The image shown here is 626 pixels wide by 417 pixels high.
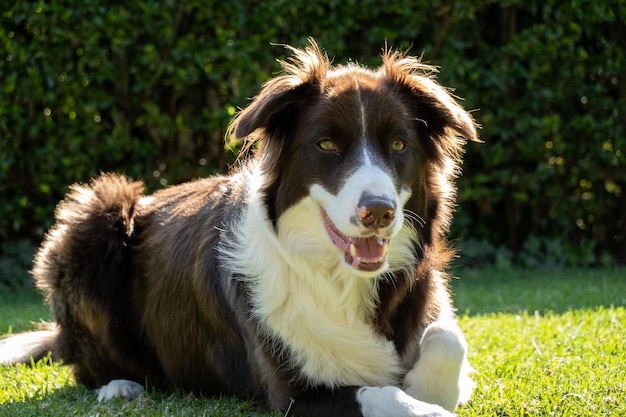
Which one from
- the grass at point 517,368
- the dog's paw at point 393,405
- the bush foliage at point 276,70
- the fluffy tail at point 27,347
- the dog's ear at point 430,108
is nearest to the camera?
the dog's paw at point 393,405

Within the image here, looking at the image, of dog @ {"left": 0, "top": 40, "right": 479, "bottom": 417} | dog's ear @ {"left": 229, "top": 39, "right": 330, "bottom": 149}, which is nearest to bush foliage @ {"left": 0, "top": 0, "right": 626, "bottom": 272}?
dog @ {"left": 0, "top": 40, "right": 479, "bottom": 417}

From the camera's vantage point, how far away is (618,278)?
853 cm

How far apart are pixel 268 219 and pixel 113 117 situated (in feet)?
15.7

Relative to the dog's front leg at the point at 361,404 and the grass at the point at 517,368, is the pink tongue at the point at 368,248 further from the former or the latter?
the grass at the point at 517,368

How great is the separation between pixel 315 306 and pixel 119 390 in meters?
1.26

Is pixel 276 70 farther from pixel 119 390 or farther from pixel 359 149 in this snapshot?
pixel 359 149

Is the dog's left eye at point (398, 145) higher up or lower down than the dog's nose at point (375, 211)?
higher up

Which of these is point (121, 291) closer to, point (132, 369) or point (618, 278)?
point (132, 369)

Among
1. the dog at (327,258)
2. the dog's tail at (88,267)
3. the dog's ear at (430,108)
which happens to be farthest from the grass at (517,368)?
the dog's ear at (430,108)

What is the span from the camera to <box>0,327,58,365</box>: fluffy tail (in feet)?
17.9

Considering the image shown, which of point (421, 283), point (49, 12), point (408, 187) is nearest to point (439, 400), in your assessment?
point (421, 283)

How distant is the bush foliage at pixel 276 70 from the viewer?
8.31 meters

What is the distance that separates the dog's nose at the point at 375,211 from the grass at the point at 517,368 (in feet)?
3.10

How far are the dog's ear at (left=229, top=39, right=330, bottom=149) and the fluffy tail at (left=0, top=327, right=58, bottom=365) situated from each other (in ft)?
6.81
